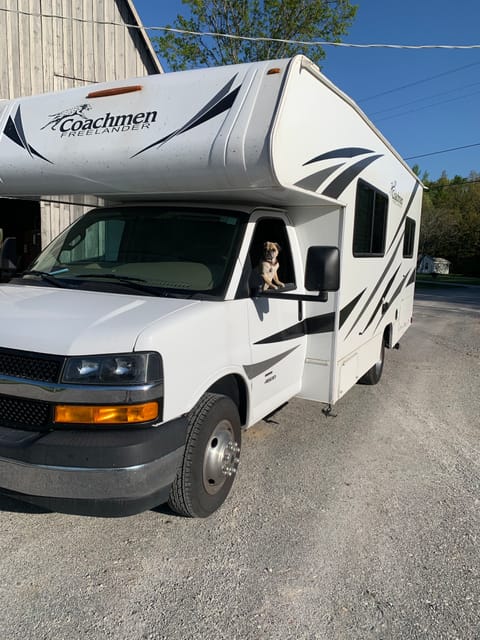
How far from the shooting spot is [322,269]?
3395mm

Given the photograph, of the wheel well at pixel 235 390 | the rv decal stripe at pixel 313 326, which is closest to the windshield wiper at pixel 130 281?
the wheel well at pixel 235 390

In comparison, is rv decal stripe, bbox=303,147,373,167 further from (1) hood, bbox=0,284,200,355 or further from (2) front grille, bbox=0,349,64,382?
(2) front grille, bbox=0,349,64,382

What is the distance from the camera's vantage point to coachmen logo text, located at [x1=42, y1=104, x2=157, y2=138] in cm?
360

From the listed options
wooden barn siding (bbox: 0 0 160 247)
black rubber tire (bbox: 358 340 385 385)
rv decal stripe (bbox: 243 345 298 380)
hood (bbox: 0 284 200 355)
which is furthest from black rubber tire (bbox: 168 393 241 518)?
wooden barn siding (bbox: 0 0 160 247)

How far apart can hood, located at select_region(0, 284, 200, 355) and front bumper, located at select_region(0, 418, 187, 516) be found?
0.46 metres

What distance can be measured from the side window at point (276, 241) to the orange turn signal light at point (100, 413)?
1622 millimetres

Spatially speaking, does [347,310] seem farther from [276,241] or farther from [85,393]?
[85,393]

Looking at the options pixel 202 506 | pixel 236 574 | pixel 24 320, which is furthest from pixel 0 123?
pixel 236 574

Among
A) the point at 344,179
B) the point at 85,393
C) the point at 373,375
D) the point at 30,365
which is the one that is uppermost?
the point at 344,179

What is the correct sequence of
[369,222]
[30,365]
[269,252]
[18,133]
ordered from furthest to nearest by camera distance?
1. [369,222]
2. [18,133]
3. [269,252]
4. [30,365]

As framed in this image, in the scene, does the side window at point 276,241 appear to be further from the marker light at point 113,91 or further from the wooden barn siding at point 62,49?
the wooden barn siding at point 62,49

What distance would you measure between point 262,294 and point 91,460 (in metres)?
1.72

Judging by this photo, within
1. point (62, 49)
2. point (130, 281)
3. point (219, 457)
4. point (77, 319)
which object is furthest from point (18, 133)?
point (62, 49)

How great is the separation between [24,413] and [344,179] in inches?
124
